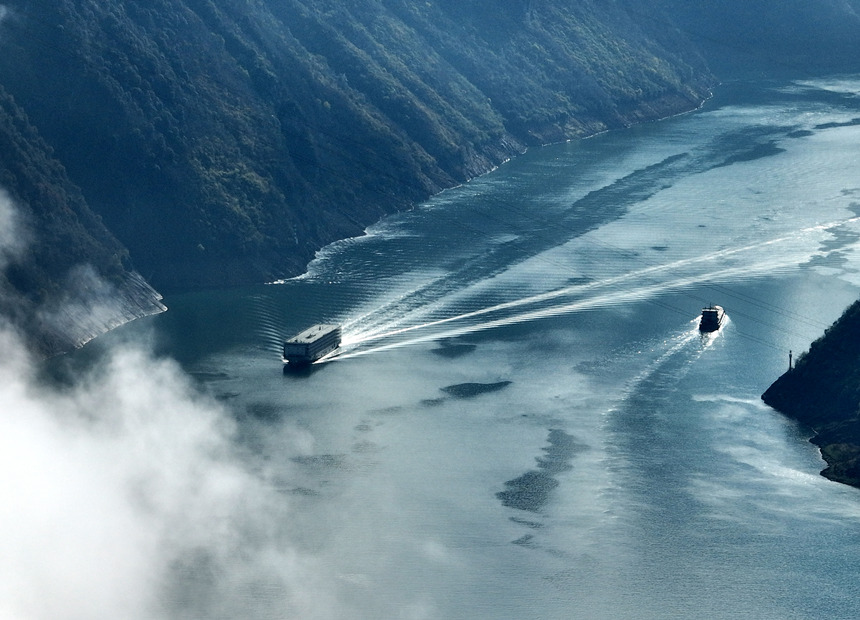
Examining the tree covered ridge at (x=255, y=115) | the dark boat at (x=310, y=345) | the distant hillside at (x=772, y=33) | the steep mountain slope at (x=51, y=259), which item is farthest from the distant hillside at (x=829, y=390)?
the distant hillside at (x=772, y=33)

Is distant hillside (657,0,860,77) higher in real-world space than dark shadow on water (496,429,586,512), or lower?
higher

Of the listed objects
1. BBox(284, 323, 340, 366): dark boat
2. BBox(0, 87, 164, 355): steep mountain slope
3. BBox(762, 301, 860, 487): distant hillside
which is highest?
BBox(0, 87, 164, 355): steep mountain slope

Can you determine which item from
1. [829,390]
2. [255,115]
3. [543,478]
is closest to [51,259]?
[255,115]

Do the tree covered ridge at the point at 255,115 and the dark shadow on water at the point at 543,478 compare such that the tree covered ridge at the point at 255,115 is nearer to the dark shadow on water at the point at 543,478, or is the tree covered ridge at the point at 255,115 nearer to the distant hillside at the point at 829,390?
the dark shadow on water at the point at 543,478

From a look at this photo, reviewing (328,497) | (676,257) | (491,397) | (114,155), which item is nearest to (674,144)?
(676,257)

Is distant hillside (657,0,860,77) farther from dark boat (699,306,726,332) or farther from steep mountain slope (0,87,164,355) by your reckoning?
steep mountain slope (0,87,164,355)

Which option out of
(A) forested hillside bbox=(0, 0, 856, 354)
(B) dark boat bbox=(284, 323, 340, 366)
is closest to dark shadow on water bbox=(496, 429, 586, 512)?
(B) dark boat bbox=(284, 323, 340, 366)

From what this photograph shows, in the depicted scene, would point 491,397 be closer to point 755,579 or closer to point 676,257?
point 755,579
